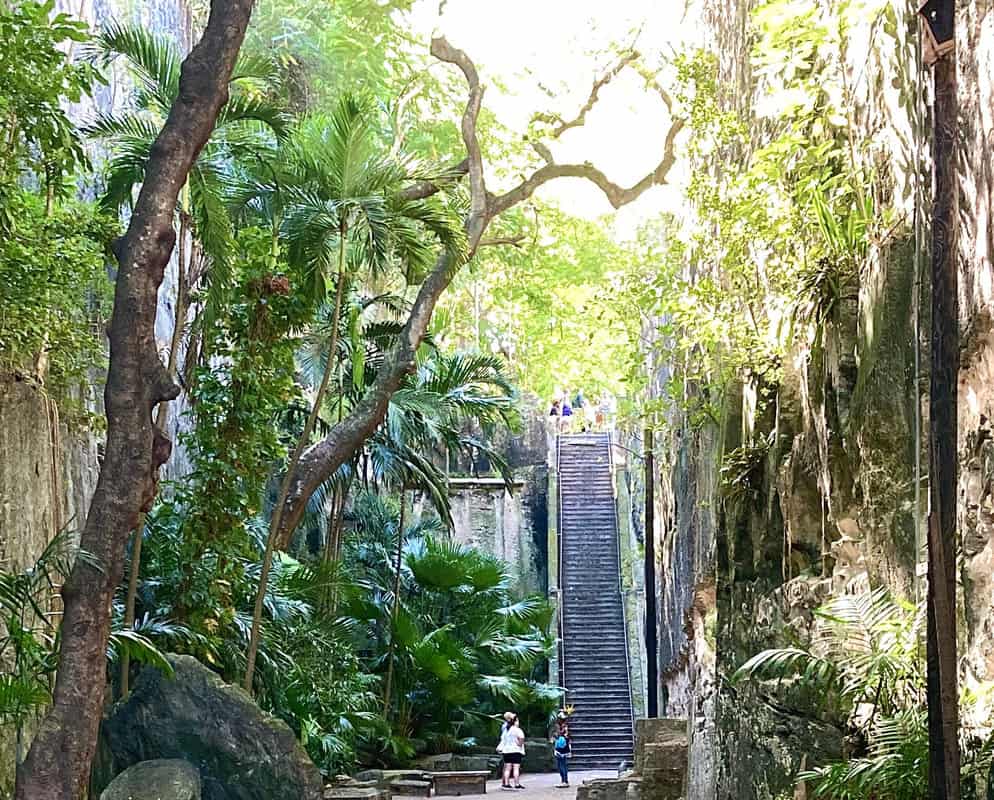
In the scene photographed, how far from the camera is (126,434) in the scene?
6.48 metres

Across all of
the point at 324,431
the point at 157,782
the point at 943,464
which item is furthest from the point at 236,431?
the point at 943,464

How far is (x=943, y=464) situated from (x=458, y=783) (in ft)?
48.2

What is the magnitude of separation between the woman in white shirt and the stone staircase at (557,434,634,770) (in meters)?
2.61

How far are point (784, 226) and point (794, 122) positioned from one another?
630mm

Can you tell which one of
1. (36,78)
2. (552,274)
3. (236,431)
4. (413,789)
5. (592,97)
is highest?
(592,97)

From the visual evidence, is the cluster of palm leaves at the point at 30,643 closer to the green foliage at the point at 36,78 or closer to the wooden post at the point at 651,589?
the green foliage at the point at 36,78

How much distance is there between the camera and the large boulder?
9.12 meters

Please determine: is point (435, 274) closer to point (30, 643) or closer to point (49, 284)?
point (49, 284)

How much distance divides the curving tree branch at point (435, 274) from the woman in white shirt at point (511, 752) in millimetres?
7181

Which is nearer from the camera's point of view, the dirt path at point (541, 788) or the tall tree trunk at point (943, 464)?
the tall tree trunk at point (943, 464)

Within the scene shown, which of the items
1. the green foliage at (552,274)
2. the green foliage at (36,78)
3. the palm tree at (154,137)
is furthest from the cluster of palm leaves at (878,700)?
the green foliage at (552,274)

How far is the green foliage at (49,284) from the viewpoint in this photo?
8.44 metres

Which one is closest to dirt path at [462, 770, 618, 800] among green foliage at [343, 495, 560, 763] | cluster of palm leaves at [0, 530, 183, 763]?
green foliage at [343, 495, 560, 763]

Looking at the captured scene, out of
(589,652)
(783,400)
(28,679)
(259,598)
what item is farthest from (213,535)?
(589,652)
